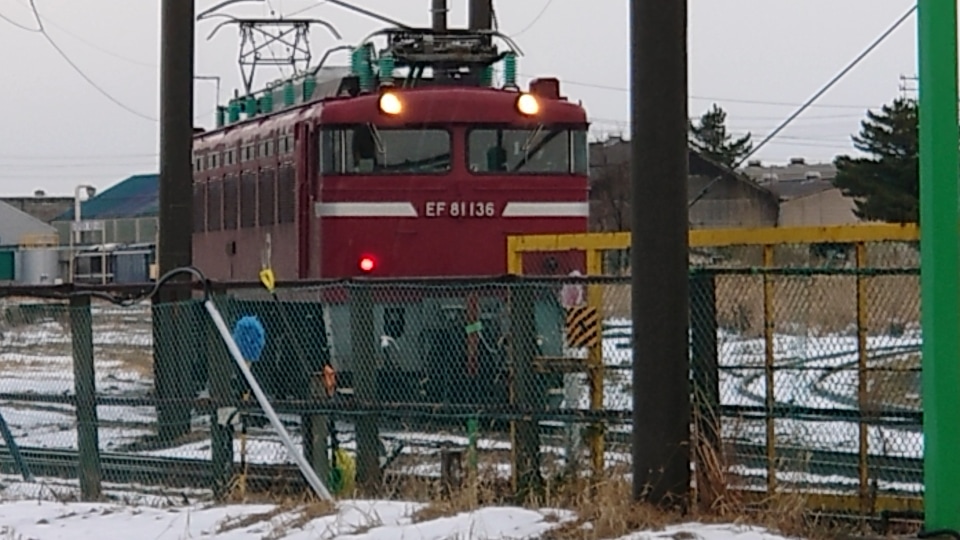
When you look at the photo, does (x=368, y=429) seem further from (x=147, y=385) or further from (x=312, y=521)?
(x=147, y=385)

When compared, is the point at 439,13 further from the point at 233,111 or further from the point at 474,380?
the point at 474,380

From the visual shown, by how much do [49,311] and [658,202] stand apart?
233 inches

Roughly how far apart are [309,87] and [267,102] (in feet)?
5.78

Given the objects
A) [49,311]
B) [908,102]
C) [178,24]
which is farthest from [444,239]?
[908,102]

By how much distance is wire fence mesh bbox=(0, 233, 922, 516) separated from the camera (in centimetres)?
944

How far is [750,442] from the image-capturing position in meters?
9.38

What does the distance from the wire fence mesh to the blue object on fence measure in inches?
0.6

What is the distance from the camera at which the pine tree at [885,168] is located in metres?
49.3

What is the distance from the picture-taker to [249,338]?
11734mm

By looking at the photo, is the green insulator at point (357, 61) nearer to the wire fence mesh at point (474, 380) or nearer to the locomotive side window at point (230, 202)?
the locomotive side window at point (230, 202)

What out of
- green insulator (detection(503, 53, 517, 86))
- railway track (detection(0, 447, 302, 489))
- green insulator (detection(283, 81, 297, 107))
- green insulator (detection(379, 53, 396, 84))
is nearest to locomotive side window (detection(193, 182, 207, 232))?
green insulator (detection(283, 81, 297, 107))

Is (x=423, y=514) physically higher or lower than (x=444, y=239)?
lower

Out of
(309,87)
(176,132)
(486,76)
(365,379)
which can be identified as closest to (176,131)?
(176,132)

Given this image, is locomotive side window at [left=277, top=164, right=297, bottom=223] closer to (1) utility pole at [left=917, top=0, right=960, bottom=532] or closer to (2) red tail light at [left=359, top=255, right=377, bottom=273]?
(2) red tail light at [left=359, top=255, right=377, bottom=273]
